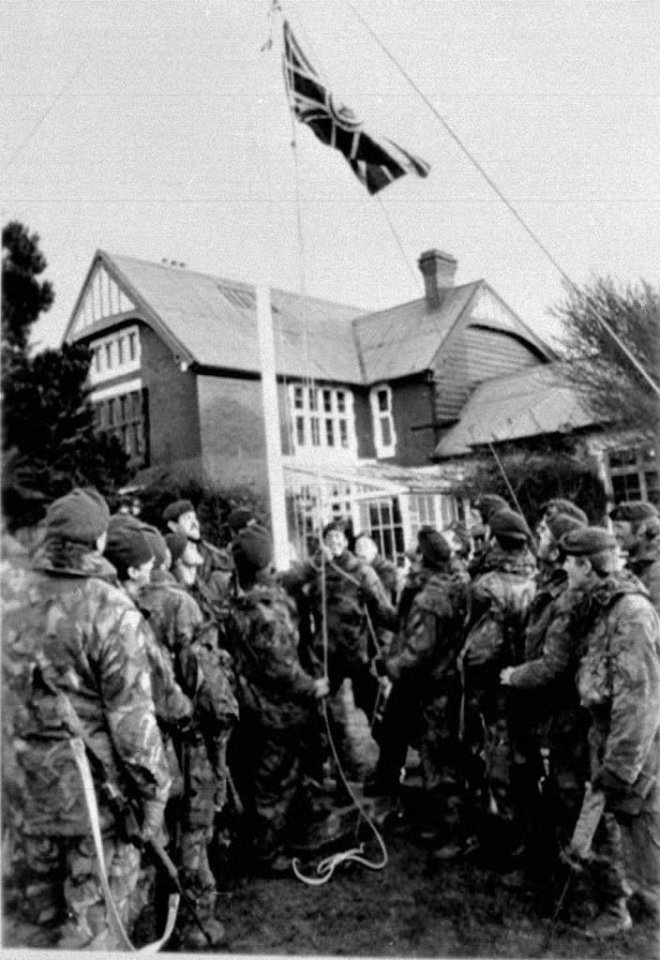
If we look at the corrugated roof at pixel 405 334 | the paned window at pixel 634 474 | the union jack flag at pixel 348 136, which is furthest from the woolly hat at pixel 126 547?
the paned window at pixel 634 474

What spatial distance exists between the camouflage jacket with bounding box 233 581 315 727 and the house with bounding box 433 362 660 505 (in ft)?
5.67

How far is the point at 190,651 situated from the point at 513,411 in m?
2.77

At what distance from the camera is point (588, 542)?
3.10m

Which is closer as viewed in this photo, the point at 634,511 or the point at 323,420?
the point at 634,511

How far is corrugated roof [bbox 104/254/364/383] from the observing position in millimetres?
5051

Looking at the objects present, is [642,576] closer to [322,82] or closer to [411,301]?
[411,301]

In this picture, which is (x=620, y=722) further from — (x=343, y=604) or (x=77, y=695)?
(x=343, y=604)

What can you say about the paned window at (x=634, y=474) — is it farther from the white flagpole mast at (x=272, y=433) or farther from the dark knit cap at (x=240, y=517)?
the dark knit cap at (x=240, y=517)

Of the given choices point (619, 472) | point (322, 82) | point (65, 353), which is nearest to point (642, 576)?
point (619, 472)

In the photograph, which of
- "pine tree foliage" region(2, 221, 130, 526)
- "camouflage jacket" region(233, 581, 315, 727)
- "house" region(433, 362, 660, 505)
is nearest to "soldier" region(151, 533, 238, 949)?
"camouflage jacket" region(233, 581, 315, 727)

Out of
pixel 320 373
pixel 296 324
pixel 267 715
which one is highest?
pixel 296 324

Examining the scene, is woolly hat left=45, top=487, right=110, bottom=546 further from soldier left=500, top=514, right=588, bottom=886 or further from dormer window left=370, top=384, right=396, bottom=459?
dormer window left=370, top=384, right=396, bottom=459

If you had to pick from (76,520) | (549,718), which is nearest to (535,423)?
(549,718)

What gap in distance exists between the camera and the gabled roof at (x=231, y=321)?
5004 millimetres
